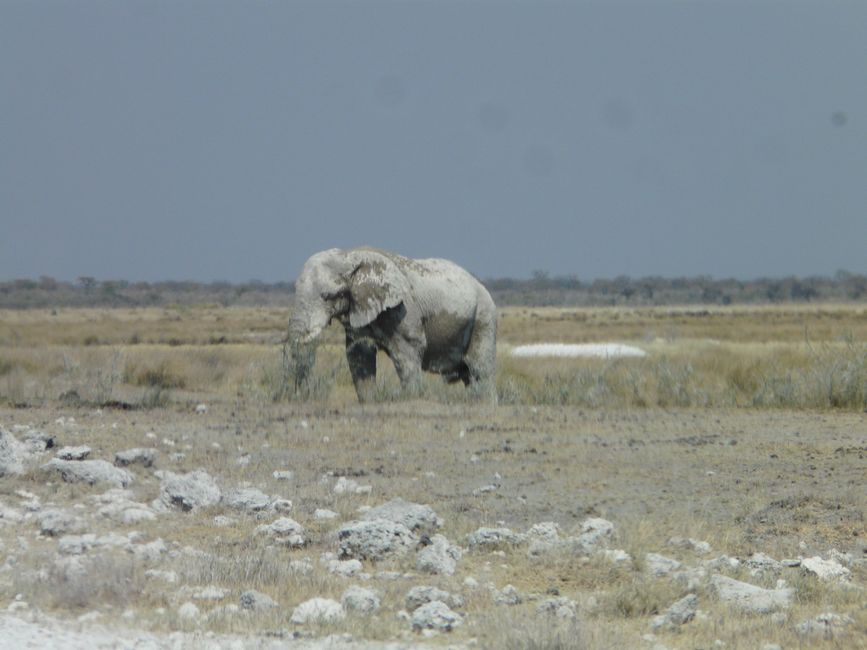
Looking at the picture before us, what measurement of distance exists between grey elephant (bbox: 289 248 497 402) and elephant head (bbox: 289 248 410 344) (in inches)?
0.5

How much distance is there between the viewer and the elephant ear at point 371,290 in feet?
59.8

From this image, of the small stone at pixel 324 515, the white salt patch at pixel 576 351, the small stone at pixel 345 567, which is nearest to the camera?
the small stone at pixel 345 567

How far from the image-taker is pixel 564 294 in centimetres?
13588

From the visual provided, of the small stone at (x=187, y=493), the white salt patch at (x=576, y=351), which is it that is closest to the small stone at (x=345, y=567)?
the small stone at (x=187, y=493)

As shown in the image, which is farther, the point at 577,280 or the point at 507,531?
the point at 577,280

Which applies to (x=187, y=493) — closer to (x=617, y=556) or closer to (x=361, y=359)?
(x=617, y=556)

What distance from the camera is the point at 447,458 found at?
12742 millimetres

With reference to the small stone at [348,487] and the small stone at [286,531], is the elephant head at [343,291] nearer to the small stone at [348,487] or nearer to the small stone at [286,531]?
the small stone at [348,487]

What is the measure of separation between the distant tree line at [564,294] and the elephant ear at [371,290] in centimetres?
9475

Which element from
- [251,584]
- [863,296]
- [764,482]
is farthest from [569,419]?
[863,296]

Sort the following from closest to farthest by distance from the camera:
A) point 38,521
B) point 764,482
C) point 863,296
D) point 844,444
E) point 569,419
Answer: point 38,521 < point 764,482 < point 844,444 < point 569,419 < point 863,296

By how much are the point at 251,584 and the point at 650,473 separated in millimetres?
5271

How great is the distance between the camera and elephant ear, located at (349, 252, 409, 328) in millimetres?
18219

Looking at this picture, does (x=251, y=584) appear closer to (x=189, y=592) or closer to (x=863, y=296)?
(x=189, y=592)
